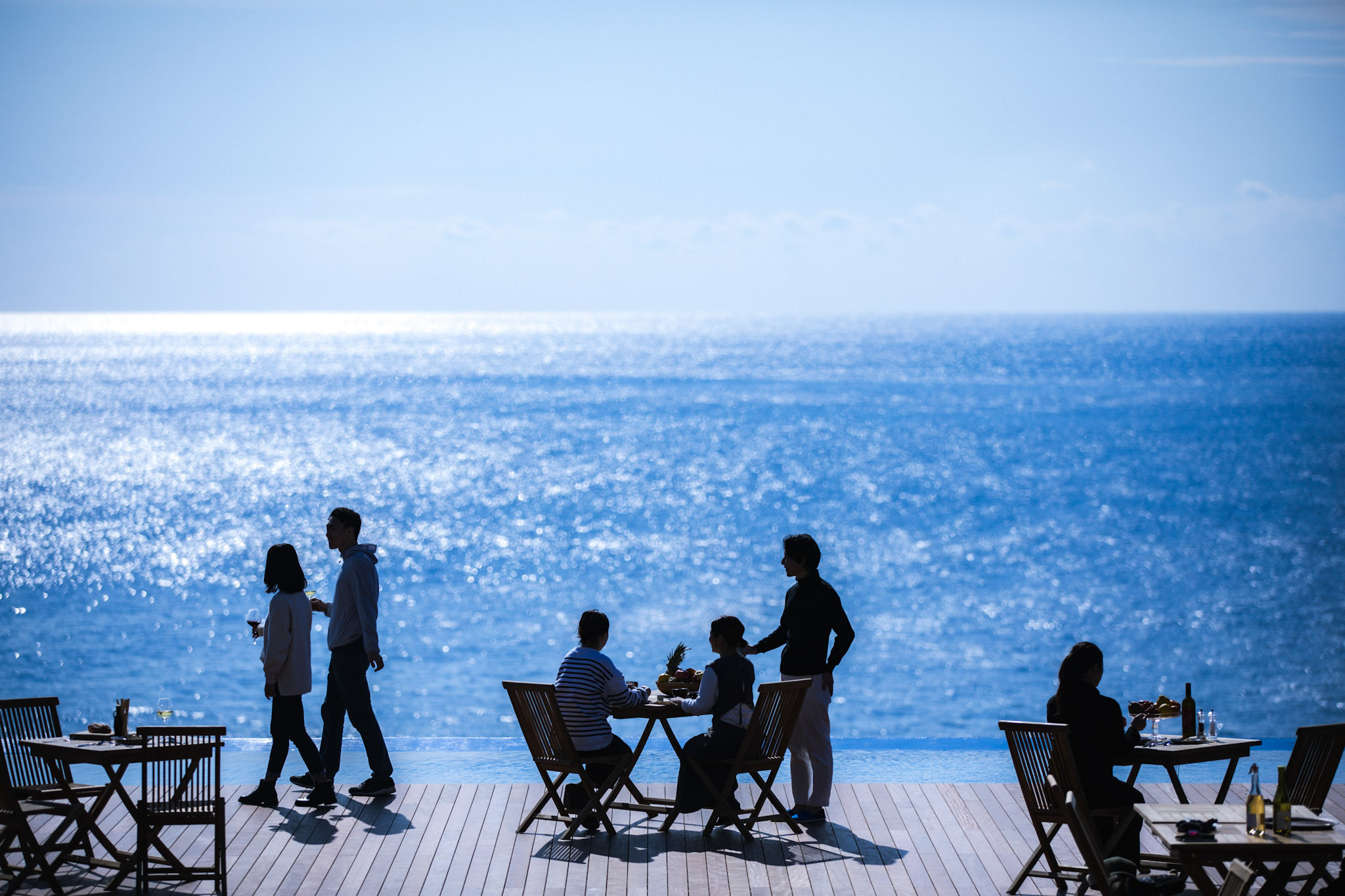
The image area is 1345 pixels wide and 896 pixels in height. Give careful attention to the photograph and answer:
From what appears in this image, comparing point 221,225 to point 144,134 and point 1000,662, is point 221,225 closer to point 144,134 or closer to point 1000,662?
point 144,134

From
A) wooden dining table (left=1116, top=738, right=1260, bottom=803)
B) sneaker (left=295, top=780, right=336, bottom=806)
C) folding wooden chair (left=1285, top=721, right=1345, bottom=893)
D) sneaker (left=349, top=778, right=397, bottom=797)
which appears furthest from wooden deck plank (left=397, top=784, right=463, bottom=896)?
folding wooden chair (left=1285, top=721, right=1345, bottom=893)

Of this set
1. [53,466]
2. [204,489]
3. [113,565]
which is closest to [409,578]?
[113,565]

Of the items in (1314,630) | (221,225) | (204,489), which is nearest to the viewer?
(1314,630)

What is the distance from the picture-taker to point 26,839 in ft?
18.3

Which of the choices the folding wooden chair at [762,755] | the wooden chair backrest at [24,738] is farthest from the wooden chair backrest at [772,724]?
the wooden chair backrest at [24,738]

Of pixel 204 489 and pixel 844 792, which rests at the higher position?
pixel 844 792

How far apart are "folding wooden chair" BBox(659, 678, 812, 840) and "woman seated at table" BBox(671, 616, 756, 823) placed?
0.13ft

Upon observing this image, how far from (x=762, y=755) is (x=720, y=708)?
0.29m

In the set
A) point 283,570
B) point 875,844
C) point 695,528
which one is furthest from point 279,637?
point 695,528

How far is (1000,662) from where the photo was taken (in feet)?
86.6

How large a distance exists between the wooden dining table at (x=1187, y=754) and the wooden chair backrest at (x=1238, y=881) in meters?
1.54

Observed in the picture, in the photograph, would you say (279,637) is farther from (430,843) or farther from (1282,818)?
(1282,818)

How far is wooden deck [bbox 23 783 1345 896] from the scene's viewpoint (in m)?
5.88

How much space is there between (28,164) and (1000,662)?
2899 inches
